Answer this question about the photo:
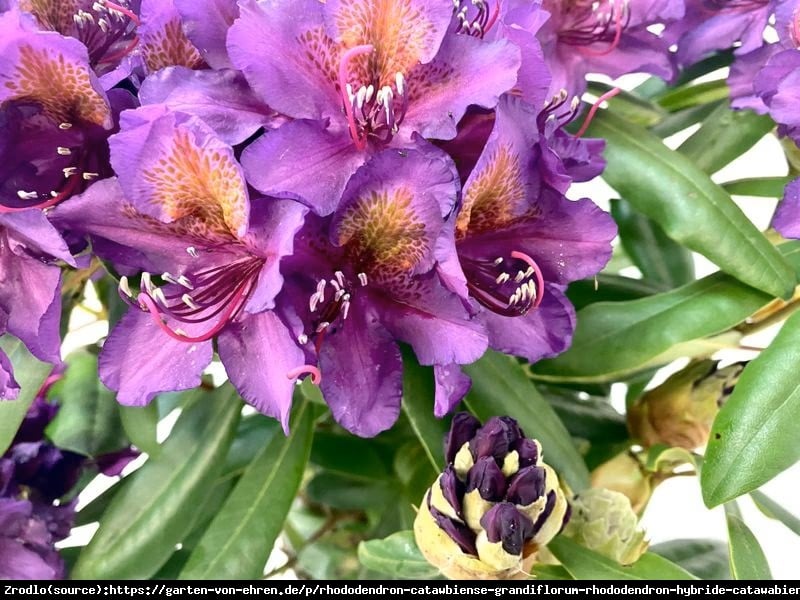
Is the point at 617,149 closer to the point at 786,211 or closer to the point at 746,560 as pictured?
the point at 786,211

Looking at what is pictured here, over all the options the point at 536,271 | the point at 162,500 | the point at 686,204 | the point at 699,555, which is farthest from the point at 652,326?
the point at 162,500

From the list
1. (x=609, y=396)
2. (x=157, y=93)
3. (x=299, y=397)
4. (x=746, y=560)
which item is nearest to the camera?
(x=157, y=93)

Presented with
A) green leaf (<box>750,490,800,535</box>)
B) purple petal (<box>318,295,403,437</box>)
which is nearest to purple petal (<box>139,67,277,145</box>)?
purple petal (<box>318,295,403,437</box>)

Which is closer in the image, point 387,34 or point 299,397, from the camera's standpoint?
point 387,34

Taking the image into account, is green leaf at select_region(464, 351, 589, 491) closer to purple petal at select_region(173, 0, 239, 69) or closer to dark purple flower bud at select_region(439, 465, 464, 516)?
dark purple flower bud at select_region(439, 465, 464, 516)

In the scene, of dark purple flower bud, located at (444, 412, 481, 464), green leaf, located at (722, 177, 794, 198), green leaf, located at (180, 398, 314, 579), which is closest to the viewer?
dark purple flower bud, located at (444, 412, 481, 464)

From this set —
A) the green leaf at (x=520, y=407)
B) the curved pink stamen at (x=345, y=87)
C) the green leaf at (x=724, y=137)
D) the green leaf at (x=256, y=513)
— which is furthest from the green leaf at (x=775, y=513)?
the curved pink stamen at (x=345, y=87)
